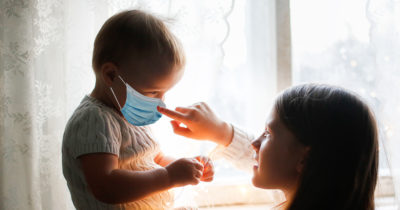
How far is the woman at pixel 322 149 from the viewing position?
0.79m

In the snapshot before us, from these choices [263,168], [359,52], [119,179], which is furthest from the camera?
[359,52]

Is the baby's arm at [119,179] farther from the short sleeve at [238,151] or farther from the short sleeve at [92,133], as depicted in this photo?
A: the short sleeve at [238,151]

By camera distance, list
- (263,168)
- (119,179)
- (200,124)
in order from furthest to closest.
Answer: (200,124) < (263,168) < (119,179)

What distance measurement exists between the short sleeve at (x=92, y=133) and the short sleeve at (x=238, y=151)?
15.1 inches

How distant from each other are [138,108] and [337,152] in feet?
1.62

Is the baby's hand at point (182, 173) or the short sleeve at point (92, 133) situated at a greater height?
the short sleeve at point (92, 133)

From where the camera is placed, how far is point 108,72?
2.84ft

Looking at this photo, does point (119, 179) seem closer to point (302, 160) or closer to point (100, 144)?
point (100, 144)

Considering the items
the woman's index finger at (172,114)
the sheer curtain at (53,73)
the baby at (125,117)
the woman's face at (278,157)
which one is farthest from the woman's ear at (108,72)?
the woman's face at (278,157)

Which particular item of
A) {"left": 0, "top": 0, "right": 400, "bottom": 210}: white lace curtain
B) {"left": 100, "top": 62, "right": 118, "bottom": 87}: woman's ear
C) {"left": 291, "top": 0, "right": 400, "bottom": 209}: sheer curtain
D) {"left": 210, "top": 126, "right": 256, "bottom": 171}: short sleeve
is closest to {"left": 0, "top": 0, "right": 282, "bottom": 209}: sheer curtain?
{"left": 0, "top": 0, "right": 400, "bottom": 210}: white lace curtain

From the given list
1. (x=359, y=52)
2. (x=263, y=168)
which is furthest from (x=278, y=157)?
(x=359, y=52)

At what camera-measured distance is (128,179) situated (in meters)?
0.79

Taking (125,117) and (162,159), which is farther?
(162,159)

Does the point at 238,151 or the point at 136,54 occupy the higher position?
the point at 136,54
